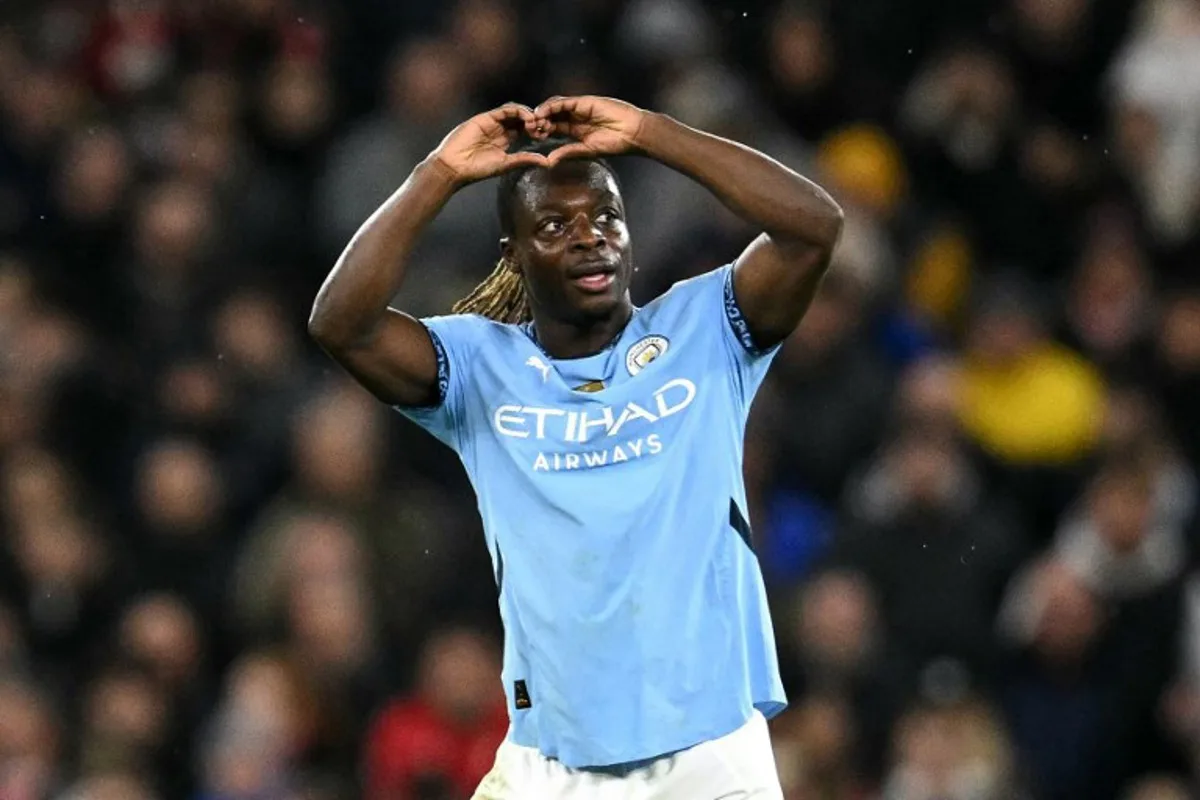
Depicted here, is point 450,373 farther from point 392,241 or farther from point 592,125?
point 592,125

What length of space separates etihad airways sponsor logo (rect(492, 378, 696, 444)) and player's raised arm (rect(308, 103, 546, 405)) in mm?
322

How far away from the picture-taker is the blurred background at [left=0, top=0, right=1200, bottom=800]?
8344 millimetres

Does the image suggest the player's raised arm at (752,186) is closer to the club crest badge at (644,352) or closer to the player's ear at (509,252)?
the club crest badge at (644,352)

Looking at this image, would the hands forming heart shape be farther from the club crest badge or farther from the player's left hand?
the club crest badge

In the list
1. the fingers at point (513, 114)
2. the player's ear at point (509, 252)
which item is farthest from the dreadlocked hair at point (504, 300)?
the fingers at point (513, 114)

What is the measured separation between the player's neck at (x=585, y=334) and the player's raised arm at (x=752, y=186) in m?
0.28

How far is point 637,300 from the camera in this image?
30.2 ft

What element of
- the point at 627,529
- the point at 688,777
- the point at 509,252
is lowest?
the point at 688,777

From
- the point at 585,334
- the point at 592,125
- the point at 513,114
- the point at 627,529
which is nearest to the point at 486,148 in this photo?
the point at 513,114

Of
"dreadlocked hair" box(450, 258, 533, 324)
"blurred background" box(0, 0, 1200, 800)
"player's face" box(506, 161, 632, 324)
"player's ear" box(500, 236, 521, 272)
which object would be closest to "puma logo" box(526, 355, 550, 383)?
"player's face" box(506, 161, 632, 324)

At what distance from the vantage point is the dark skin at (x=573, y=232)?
4.94 meters

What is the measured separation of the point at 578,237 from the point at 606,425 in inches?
15.7

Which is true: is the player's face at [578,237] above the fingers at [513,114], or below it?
below

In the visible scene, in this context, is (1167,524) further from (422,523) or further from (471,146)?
(471,146)
